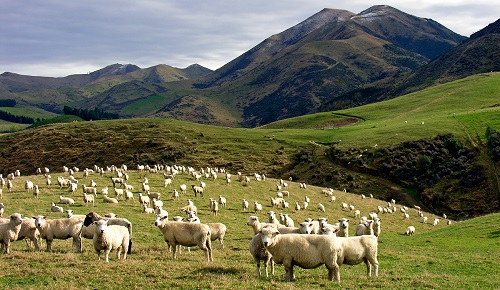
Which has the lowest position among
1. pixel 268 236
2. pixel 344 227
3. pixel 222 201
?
pixel 222 201

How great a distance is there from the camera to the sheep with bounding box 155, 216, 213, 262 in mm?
19189

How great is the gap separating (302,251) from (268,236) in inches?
53.7

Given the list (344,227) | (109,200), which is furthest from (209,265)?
(109,200)

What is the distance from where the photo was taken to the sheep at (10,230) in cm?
1942

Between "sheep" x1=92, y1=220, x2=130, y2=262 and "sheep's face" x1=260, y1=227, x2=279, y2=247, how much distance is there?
6.54 m

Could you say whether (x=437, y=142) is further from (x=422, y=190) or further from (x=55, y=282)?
(x=55, y=282)

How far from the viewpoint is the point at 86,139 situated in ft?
360

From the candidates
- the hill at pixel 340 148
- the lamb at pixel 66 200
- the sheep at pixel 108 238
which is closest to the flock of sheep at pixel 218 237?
the sheep at pixel 108 238

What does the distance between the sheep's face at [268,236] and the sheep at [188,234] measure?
372 cm

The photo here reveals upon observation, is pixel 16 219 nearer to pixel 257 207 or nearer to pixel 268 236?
pixel 268 236

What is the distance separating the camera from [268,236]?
16.0m

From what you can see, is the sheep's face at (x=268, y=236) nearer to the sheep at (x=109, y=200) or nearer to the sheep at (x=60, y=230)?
the sheep at (x=60, y=230)

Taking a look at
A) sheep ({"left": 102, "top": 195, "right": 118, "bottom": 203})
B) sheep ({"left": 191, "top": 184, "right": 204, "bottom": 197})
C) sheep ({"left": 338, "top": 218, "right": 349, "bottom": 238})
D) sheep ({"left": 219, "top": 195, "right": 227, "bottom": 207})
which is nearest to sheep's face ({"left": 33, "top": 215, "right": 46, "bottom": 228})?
sheep ({"left": 338, "top": 218, "right": 349, "bottom": 238})

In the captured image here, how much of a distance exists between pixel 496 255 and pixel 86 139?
102m
